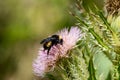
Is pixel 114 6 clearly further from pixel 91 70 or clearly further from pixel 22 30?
pixel 22 30

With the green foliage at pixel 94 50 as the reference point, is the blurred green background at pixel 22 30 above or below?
above

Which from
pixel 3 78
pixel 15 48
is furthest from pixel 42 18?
pixel 3 78

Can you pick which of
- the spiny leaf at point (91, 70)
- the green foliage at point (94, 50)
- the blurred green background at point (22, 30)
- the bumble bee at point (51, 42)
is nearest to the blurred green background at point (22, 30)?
the blurred green background at point (22, 30)

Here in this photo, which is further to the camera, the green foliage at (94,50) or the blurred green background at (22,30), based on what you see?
the blurred green background at (22,30)

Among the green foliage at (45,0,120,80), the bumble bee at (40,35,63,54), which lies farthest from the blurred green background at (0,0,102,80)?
the green foliage at (45,0,120,80)

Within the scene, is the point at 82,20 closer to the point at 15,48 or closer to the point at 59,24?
the point at 59,24

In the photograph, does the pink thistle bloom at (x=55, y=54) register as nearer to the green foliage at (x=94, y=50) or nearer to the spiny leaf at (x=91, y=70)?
the green foliage at (x=94, y=50)
